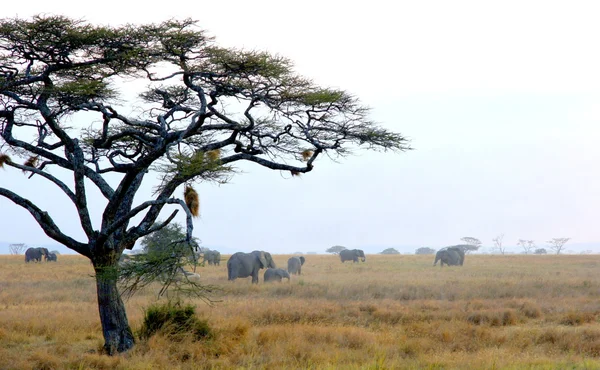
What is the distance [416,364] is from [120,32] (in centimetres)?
877

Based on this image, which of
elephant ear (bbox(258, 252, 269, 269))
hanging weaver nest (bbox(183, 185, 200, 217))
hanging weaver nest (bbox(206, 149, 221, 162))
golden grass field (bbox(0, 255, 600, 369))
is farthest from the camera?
elephant ear (bbox(258, 252, 269, 269))

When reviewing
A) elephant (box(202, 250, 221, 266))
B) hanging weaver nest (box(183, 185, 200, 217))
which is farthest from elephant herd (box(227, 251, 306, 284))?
hanging weaver nest (box(183, 185, 200, 217))

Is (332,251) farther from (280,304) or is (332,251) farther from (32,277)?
(280,304)

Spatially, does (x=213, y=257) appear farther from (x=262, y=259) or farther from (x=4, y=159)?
(x=4, y=159)

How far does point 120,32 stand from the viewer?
13.3 meters

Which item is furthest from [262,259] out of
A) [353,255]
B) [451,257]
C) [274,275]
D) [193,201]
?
[353,255]

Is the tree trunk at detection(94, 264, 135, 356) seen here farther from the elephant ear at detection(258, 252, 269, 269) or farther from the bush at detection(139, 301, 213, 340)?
the elephant ear at detection(258, 252, 269, 269)

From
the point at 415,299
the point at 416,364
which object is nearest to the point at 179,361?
the point at 416,364

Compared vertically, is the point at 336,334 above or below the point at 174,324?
below

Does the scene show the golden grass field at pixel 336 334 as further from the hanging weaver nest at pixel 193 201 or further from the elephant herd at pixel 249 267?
the elephant herd at pixel 249 267

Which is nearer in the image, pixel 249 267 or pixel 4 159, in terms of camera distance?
pixel 4 159

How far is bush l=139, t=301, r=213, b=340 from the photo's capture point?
13766 millimetres

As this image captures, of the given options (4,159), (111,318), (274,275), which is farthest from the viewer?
(274,275)

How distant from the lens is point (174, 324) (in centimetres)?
1388
